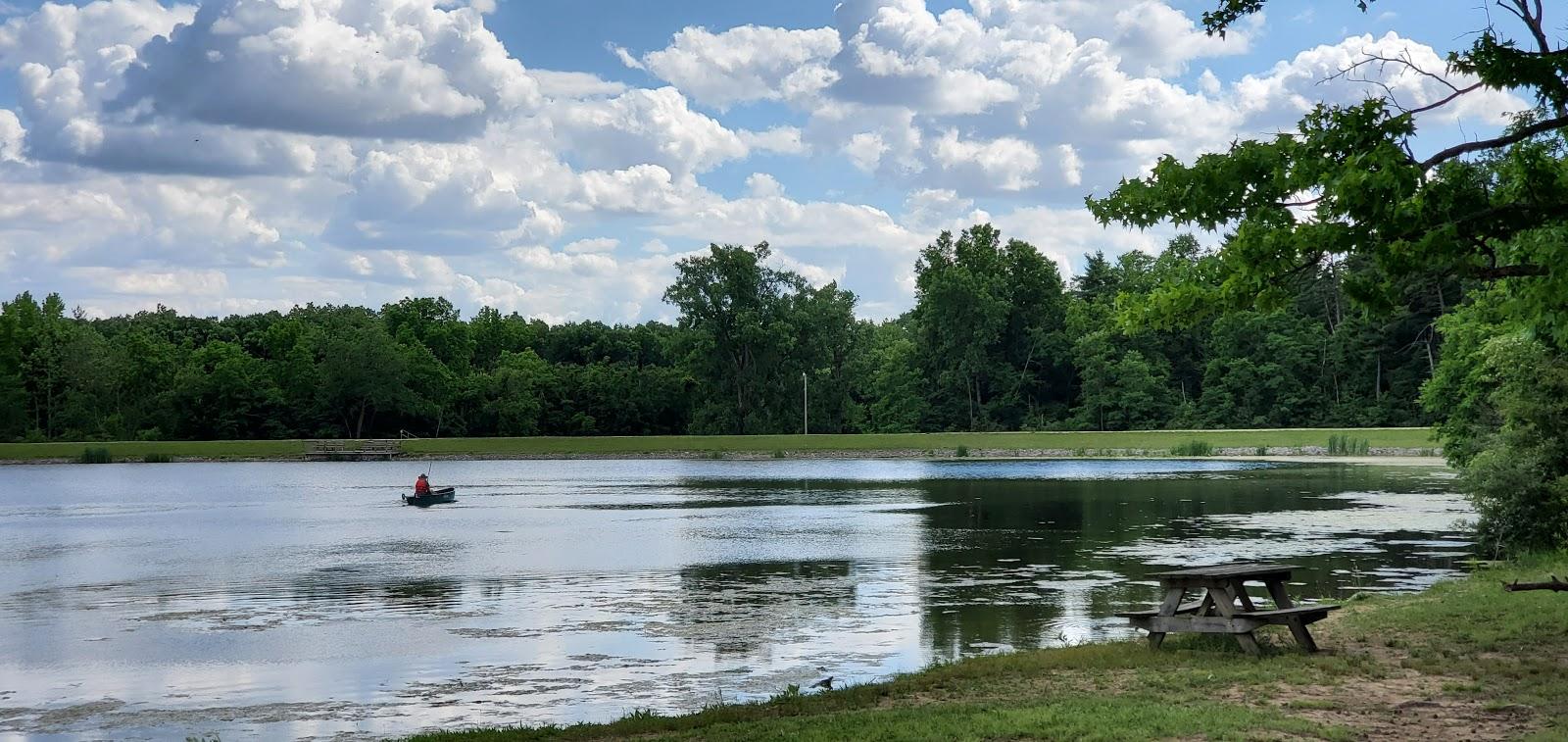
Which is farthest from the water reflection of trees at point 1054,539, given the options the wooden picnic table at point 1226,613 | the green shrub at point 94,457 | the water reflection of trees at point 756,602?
the green shrub at point 94,457

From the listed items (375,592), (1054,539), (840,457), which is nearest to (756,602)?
(375,592)

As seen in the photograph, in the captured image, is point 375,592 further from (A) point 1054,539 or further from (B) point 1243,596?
(B) point 1243,596

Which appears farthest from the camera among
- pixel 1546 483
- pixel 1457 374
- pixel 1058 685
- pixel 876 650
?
pixel 1457 374

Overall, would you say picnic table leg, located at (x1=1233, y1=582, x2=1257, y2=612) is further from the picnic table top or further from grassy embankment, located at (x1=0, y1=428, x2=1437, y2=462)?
grassy embankment, located at (x1=0, y1=428, x2=1437, y2=462)

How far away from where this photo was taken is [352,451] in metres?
112

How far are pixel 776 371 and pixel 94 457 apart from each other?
5645cm

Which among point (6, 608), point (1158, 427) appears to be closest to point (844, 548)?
point (6, 608)

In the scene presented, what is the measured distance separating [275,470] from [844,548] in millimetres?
65443

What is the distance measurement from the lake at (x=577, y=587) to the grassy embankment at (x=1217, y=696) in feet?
7.88

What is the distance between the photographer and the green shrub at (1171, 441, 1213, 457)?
92637 millimetres

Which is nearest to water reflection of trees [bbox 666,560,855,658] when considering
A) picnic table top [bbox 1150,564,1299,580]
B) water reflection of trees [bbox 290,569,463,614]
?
water reflection of trees [bbox 290,569,463,614]

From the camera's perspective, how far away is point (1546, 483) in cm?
2403

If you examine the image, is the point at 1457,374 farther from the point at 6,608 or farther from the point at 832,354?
the point at 832,354

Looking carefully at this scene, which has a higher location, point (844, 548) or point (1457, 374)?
point (1457, 374)
